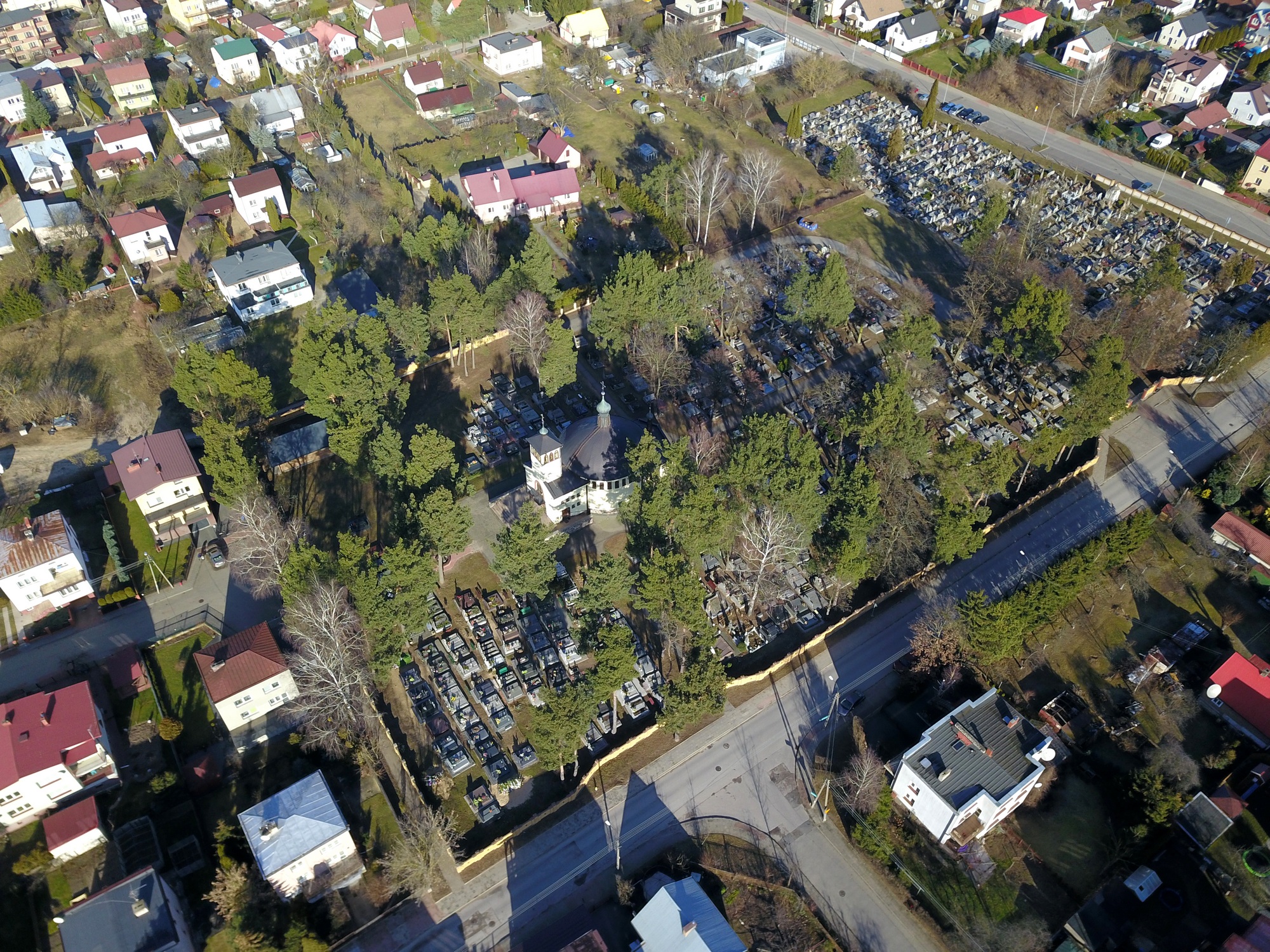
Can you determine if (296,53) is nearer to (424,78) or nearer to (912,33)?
(424,78)

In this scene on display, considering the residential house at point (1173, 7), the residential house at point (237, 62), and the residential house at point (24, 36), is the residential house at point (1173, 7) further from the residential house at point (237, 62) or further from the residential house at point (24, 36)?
the residential house at point (24, 36)

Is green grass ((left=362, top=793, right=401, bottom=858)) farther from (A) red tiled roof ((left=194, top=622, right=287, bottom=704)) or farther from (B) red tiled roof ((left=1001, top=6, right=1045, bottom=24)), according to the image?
(B) red tiled roof ((left=1001, top=6, right=1045, bottom=24))

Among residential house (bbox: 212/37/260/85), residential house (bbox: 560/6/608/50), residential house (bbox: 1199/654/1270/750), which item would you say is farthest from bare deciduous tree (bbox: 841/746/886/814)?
residential house (bbox: 212/37/260/85)

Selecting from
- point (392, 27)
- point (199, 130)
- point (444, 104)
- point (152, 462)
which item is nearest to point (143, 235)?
point (199, 130)

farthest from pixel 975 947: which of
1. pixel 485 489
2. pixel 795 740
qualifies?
pixel 485 489

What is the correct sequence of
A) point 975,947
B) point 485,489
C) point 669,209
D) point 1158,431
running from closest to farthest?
1. point 975,947
2. point 485,489
3. point 1158,431
4. point 669,209

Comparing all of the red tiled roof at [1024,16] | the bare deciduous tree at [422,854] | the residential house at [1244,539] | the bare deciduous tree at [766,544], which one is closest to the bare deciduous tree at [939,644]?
the bare deciduous tree at [766,544]

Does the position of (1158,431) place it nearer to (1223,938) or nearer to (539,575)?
(1223,938)
